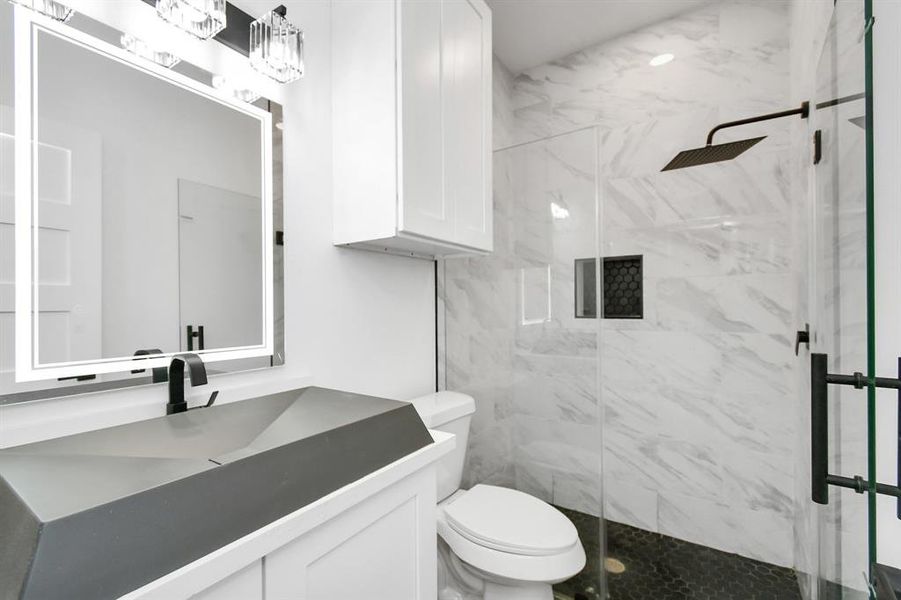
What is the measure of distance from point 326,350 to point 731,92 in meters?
2.23

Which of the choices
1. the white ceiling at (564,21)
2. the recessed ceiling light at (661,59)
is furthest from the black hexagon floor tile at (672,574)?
the white ceiling at (564,21)

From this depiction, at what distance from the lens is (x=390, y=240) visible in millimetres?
1325

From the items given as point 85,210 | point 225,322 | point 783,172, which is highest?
point 783,172

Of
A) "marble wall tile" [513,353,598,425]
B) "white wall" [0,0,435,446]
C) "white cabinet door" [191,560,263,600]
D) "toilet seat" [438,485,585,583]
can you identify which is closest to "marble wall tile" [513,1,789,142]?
"marble wall tile" [513,353,598,425]

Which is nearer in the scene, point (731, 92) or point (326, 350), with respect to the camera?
point (326, 350)

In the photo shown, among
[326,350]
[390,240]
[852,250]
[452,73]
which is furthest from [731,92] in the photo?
[326,350]

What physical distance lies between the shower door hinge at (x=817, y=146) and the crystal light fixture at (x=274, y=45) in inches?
56.8

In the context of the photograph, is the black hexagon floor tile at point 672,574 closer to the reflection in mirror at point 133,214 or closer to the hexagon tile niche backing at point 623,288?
the hexagon tile niche backing at point 623,288

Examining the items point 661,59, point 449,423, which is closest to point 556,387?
point 449,423

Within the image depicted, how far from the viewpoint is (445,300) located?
1.94 m

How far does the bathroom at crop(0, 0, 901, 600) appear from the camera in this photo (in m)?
0.63

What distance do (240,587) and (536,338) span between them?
166cm

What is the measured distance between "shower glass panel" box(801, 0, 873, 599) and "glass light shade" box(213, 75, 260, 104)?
4.22 feet

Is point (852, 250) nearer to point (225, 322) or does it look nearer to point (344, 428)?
point (344, 428)
